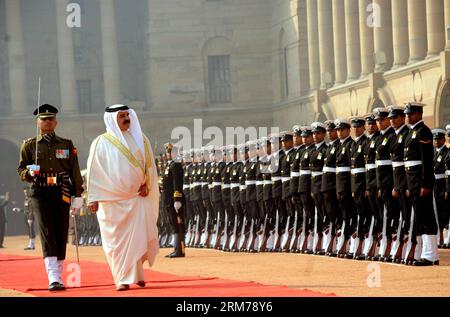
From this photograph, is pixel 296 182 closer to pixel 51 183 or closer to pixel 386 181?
pixel 386 181

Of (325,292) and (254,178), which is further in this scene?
(254,178)

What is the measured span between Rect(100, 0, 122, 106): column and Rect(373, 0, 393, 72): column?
24.7m

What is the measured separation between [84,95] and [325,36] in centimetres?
2026

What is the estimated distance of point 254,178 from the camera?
97.4ft

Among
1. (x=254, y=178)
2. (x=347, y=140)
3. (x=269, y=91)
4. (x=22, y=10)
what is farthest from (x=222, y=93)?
(x=347, y=140)

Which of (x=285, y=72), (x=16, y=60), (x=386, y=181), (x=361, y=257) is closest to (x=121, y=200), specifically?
(x=386, y=181)

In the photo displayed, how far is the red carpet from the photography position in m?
15.8

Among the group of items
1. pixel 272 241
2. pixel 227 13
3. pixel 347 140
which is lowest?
pixel 272 241

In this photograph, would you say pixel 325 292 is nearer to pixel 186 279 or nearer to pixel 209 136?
pixel 186 279

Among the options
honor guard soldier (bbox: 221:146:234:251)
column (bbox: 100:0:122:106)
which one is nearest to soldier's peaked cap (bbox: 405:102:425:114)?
honor guard soldier (bbox: 221:146:234:251)

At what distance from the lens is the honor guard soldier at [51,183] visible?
17.8m

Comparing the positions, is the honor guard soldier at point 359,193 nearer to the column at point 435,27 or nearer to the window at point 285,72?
the column at point 435,27

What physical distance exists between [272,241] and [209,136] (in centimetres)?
4463

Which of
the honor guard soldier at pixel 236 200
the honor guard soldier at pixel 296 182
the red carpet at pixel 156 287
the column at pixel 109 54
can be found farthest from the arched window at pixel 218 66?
the red carpet at pixel 156 287
